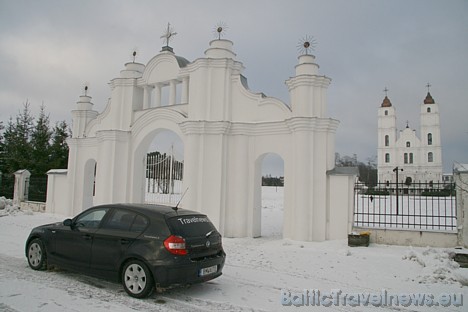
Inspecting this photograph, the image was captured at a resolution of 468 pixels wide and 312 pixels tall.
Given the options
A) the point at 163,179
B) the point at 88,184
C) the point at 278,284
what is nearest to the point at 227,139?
the point at 163,179

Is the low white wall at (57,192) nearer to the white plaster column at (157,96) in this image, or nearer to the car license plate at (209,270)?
the white plaster column at (157,96)

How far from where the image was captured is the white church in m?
57.4

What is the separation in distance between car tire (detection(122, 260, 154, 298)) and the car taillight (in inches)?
19.6

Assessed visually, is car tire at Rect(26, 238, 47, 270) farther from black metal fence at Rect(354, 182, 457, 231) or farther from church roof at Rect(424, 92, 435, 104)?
church roof at Rect(424, 92, 435, 104)

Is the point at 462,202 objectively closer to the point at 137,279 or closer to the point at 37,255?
the point at 137,279

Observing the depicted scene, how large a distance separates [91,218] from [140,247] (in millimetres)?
1530

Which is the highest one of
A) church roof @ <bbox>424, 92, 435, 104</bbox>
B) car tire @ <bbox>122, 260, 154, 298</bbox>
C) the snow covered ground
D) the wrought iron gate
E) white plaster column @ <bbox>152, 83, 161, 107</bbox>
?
church roof @ <bbox>424, 92, 435, 104</bbox>

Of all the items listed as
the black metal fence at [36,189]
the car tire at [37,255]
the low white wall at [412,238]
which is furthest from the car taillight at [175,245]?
the black metal fence at [36,189]

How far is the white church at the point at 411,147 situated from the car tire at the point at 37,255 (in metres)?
55.9

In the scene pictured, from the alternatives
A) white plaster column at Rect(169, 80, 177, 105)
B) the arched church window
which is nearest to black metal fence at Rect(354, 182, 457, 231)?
white plaster column at Rect(169, 80, 177, 105)

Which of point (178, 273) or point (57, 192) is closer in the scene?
point (178, 273)

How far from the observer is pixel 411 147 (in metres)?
59.5

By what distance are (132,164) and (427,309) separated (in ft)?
41.1

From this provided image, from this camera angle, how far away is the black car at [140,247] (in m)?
5.50
